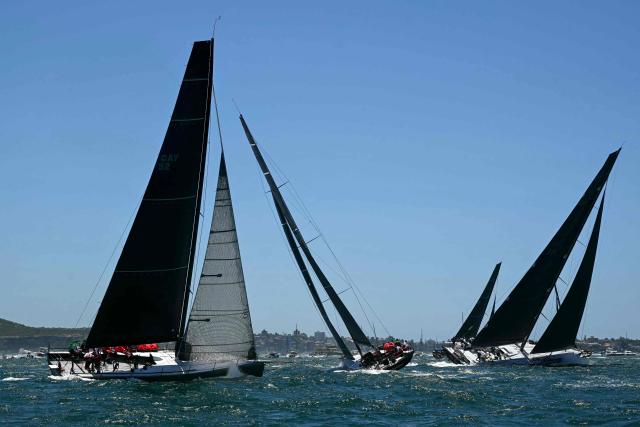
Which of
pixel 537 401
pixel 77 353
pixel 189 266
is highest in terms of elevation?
pixel 189 266

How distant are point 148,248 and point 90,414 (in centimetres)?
1487

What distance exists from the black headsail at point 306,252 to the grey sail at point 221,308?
1425cm

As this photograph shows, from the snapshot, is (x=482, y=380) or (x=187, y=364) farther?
(x=482, y=380)

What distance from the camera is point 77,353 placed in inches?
1924

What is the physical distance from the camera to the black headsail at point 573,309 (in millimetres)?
72312

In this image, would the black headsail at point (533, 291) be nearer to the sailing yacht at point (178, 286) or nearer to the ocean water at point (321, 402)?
the ocean water at point (321, 402)

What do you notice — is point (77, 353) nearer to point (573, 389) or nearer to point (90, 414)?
point (90, 414)

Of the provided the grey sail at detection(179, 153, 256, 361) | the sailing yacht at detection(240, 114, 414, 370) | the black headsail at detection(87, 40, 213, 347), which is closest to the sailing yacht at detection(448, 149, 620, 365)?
the sailing yacht at detection(240, 114, 414, 370)

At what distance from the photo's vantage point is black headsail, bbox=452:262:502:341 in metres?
112

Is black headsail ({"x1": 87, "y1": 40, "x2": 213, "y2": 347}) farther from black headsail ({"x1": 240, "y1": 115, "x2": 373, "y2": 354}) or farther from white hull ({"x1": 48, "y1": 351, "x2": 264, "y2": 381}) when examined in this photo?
black headsail ({"x1": 240, "y1": 115, "x2": 373, "y2": 354})

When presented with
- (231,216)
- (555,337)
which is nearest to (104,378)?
(231,216)

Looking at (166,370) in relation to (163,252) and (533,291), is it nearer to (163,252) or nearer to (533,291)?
(163,252)

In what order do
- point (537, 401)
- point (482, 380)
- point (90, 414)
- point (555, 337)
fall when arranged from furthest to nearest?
1. point (555, 337)
2. point (482, 380)
3. point (537, 401)
4. point (90, 414)

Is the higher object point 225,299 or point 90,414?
point 225,299
